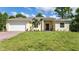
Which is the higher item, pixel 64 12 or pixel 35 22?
pixel 64 12

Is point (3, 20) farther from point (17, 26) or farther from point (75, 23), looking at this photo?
point (75, 23)

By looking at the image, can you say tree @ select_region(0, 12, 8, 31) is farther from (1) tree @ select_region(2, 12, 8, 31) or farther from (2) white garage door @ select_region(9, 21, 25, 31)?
(2) white garage door @ select_region(9, 21, 25, 31)

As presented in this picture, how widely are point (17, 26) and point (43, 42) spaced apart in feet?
1.92

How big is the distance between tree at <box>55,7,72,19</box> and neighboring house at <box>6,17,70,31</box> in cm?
9

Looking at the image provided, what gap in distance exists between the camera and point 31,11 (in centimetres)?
816

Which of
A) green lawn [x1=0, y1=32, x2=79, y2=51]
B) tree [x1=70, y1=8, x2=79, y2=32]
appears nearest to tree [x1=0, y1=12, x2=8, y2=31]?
green lawn [x1=0, y1=32, x2=79, y2=51]

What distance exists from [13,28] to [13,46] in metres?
0.36

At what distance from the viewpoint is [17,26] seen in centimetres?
829

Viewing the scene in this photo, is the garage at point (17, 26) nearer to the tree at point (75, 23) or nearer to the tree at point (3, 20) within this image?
the tree at point (3, 20)

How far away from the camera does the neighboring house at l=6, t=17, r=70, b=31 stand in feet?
26.9

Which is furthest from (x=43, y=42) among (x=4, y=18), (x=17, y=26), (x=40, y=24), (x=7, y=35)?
(x=4, y=18)
